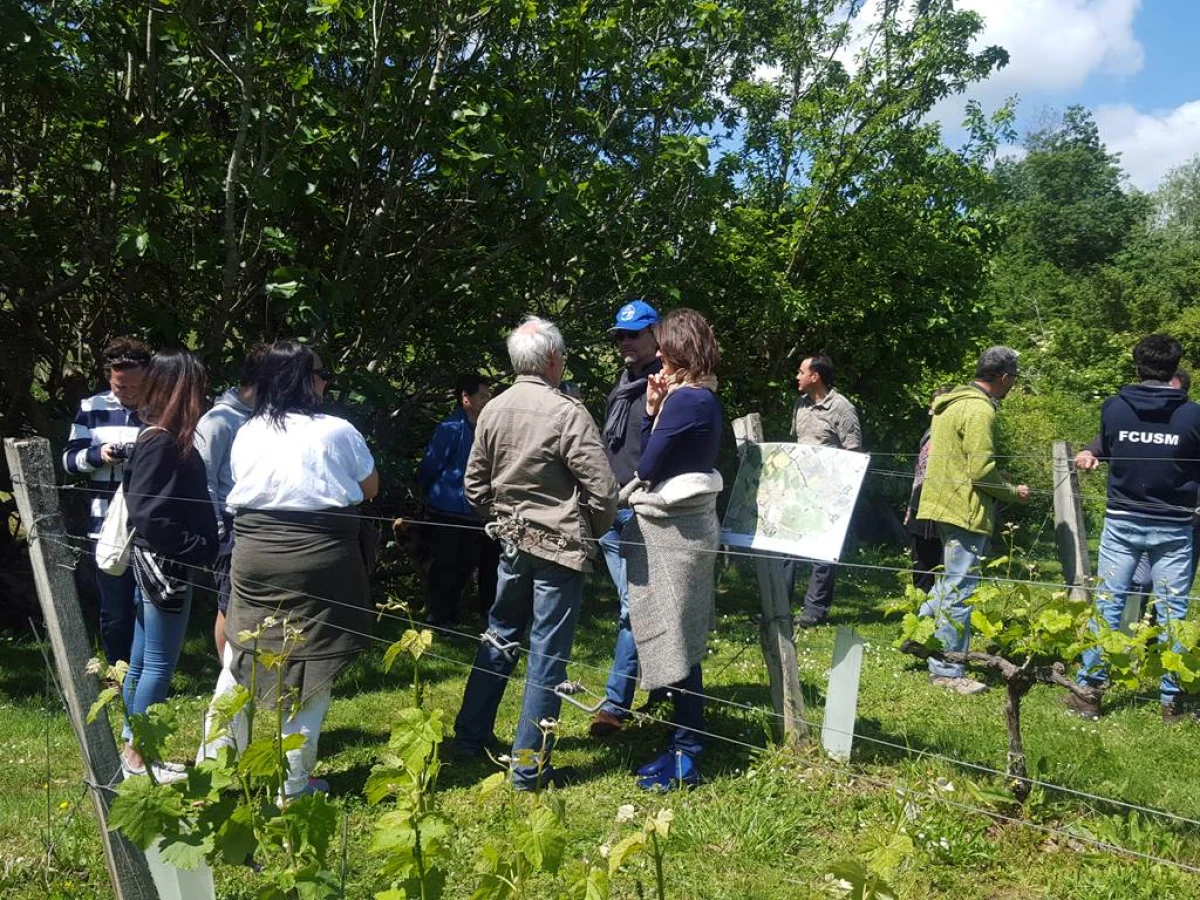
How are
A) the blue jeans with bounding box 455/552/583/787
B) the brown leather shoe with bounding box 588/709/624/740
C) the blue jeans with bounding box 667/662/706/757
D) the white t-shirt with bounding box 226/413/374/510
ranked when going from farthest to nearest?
the brown leather shoe with bounding box 588/709/624/740, the blue jeans with bounding box 667/662/706/757, the blue jeans with bounding box 455/552/583/787, the white t-shirt with bounding box 226/413/374/510

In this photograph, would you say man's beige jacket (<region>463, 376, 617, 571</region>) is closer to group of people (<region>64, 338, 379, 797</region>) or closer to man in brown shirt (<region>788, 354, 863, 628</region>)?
group of people (<region>64, 338, 379, 797</region>)

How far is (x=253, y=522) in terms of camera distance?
12.0 ft

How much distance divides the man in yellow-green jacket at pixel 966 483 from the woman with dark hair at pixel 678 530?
2008 millimetres

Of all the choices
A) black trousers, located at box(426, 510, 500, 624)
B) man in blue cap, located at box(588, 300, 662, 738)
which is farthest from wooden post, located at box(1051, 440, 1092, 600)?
black trousers, located at box(426, 510, 500, 624)

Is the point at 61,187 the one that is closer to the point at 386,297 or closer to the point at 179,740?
the point at 386,297

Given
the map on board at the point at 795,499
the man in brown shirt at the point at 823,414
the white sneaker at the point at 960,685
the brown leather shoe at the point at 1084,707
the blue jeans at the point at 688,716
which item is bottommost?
the white sneaker at the point at 960,685

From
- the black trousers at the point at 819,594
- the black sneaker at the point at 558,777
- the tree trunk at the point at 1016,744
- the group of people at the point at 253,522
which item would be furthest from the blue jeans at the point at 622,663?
the black trousers at the point at 819,594

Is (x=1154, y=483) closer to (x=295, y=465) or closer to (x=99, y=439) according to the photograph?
(x=295, y=465)

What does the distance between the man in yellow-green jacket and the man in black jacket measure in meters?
0.52

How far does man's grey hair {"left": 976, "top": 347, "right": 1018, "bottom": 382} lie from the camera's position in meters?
5.56

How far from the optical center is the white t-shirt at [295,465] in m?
3.61

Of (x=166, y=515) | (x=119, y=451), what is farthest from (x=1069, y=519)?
(x=119, y=451)

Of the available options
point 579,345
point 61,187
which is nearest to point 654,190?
point 579,345

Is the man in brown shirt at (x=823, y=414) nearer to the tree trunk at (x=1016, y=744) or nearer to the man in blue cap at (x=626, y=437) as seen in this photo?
the man in blue cap at (x=626, y=437)
